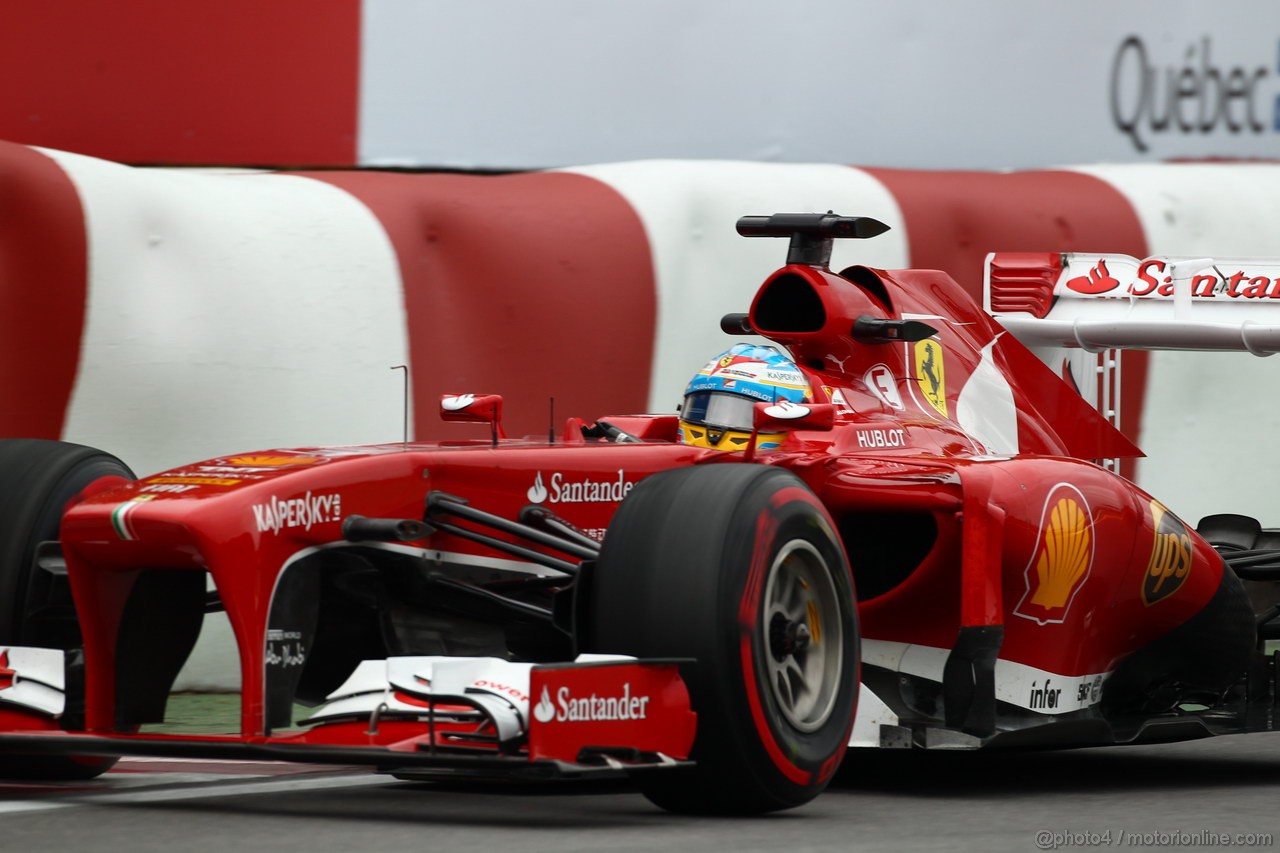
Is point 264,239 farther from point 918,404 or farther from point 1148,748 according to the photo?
point 1148,748

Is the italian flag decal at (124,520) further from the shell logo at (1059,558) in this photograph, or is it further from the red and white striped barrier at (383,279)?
the shell logo at (1059,558)

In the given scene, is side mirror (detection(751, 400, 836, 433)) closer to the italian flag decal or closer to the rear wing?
the italian flag decal

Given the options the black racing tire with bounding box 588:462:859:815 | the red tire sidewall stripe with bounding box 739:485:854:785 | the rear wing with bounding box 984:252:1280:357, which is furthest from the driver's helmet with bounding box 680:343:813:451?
the rear wing with bounding box 984:252:1280:357

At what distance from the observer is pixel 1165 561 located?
22.5 feet

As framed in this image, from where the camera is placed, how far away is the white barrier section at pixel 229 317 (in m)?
7.79

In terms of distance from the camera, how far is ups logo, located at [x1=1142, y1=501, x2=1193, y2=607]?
22.3ft

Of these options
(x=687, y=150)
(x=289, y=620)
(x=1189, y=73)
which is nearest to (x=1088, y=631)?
(x=289, y=620)

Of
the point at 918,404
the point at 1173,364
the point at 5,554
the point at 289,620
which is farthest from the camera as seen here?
the point at 1173,364

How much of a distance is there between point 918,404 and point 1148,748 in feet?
5.95

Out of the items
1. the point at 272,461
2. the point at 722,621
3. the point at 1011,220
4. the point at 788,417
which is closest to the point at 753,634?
the point at 722,621

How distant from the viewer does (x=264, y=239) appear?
8164 mm

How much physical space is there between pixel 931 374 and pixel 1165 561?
1021mm

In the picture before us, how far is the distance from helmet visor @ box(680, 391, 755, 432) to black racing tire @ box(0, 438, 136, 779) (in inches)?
70.6

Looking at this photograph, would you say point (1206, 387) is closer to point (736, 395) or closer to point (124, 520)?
point (736, 395)
